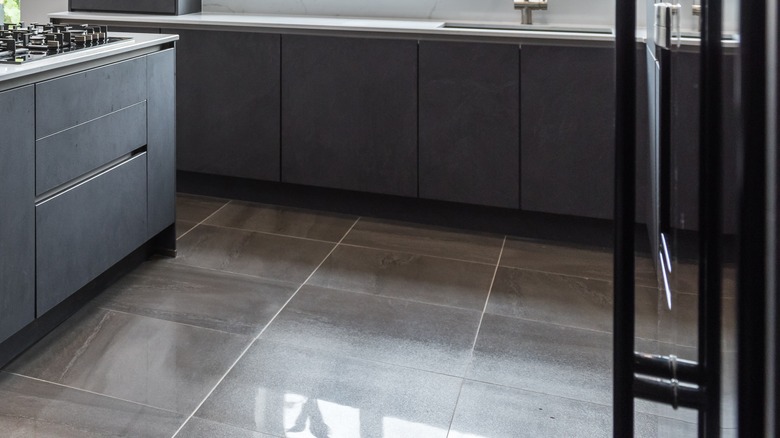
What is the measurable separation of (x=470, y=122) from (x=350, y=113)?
0.57 metres

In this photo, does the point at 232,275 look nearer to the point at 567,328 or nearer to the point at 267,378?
the point at 267,378

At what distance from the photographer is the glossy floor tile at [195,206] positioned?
328 centimetres

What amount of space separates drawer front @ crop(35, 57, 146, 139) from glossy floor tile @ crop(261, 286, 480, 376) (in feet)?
2.84

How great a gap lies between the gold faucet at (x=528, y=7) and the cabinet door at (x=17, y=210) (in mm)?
2267

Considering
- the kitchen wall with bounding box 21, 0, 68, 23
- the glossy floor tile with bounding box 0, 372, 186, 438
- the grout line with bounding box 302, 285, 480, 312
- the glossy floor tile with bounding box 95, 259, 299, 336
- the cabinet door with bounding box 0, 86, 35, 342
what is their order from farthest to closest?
the kitchen wall with bounding box 21, 0, 68, 23, the grout line with bounding box 302, 285, 480, 312, the glossy floor tile with bounding box 95, 259, 299, 336, the cabinet door with bounding box 0, 86, 35, 342, the glossy floor tile with bounding box 0, 372, 186, 438

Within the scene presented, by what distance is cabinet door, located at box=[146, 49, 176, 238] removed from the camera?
2.52 m

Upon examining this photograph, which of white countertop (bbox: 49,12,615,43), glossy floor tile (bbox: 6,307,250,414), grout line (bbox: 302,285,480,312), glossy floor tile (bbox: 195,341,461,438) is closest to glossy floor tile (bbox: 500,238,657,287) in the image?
grout line (bbox: 302,285,480,312)

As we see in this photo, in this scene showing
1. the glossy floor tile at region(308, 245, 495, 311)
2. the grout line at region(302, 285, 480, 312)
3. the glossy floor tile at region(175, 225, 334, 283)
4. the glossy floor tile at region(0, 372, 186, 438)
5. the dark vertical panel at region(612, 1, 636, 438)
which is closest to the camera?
the dark vertical panel at region(612, 1, 636, 438)

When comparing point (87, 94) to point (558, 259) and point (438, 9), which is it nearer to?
point (558, 259)

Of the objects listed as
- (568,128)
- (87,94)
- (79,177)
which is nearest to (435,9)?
(568,128)

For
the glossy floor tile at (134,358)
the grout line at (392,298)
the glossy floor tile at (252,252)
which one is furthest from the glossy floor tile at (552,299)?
the glossy floor tile at (134,358)

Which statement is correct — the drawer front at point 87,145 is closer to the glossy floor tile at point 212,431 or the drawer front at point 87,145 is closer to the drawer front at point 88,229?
the drawer front at point 88,229

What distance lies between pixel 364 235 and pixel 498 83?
2.91 ft

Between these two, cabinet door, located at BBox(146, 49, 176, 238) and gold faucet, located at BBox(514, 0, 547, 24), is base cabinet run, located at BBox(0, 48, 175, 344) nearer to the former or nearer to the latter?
cabinet door, located at BBox(146, 49, 176, 238)
